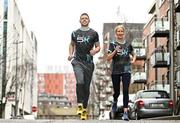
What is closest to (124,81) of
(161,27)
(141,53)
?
(161,27)

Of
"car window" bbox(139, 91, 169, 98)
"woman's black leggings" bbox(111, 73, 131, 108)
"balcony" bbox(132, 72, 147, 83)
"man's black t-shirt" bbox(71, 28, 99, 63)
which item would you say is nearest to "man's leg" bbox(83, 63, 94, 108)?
"man's black t-shirt" bbox(71, 28, 99, 63)

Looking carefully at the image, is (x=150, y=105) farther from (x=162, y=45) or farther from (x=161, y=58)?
(x=162, y=45)

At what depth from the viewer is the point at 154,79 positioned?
64.9 metres

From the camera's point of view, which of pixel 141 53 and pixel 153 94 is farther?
pixel 141 53

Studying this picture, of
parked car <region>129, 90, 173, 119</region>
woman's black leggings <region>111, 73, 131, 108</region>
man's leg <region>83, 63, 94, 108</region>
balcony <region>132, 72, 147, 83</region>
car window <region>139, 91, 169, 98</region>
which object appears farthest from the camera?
balcony <region>132, 72, 147, 83</region>

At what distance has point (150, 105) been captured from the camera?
25.4 metres

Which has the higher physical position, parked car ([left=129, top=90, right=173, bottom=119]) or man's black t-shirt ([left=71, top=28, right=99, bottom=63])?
man's black t-shirt ([left=71, top=28, right=99, bottom=63])

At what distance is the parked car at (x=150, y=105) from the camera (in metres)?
25.1

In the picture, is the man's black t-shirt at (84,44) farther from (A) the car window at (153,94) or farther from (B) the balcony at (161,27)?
(B) the balcony at (161,27)

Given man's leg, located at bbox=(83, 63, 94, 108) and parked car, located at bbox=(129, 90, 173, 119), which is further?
parked car, located at bbox=(129, 90, 173, 119)

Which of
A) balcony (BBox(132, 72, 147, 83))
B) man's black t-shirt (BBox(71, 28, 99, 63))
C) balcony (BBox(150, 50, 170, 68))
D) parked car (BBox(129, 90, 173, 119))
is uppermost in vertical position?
balcony (BBox(150, 50, 170, 68))

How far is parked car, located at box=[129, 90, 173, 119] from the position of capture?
25.1 m

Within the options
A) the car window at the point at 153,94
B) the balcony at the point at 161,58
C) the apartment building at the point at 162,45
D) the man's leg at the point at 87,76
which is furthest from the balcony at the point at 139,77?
the man's leg at the point at 87,76

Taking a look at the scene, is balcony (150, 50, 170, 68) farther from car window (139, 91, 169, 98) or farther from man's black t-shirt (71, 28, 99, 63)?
man's black t-shirt (71, 28, 99, 63)
